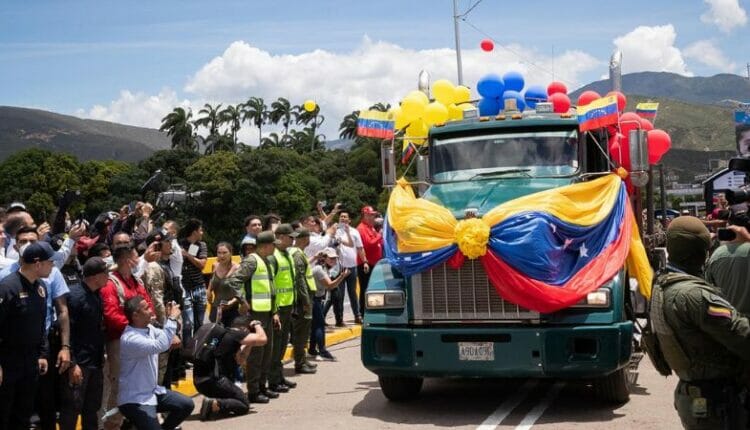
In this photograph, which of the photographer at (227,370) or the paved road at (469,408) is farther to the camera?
the photographer at (227,370)

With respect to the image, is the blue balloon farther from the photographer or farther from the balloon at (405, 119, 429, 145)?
the photographer

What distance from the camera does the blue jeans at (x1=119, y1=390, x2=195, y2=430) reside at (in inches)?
277

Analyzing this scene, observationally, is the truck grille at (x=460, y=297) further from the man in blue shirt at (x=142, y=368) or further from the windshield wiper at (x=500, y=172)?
the man in blue shirt at (x=142, y=368)

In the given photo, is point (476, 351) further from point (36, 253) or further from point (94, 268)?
point (36, 253)

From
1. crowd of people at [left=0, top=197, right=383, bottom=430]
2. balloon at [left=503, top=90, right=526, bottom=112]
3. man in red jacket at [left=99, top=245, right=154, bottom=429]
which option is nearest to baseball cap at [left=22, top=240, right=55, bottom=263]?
crowd of people at [left=0, top=197, right=383, bottom=430]

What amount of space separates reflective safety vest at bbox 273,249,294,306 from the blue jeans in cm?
308

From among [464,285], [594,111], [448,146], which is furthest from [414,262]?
[594,111]

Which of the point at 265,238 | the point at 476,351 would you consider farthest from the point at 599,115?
the point at 265,238

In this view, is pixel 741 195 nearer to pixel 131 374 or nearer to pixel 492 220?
pixel 492 220

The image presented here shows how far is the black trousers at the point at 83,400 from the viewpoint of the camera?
7387mm

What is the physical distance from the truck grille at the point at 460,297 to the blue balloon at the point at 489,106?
2.81m

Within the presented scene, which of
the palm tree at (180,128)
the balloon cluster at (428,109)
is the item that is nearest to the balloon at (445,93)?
the balloon cluster at (428,109)

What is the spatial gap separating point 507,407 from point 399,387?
114cm

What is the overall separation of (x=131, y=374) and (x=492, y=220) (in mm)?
3509
